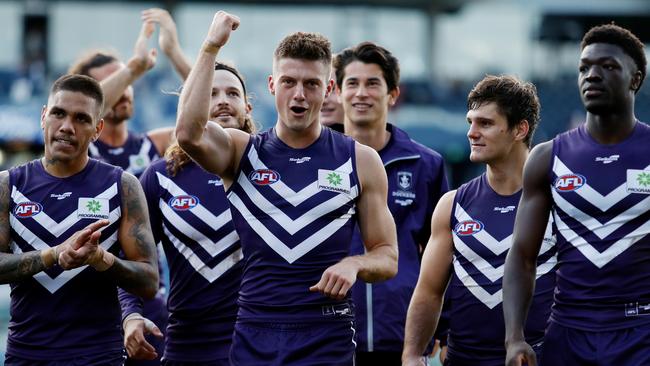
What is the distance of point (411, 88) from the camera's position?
30.8m

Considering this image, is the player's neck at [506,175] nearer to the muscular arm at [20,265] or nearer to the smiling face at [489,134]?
the smiling face at [489,134]

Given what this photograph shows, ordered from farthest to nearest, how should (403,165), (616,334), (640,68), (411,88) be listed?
(411,88) < (403,165) < (640,68) < (616,334)

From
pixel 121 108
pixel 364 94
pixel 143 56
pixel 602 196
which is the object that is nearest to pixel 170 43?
pixel 143 56

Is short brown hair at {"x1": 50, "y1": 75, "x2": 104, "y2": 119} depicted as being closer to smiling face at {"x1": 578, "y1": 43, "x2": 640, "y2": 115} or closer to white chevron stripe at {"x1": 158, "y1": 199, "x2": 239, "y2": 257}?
white chevron stripe at {"x1": 158, "y1": 199, "x2": 239, "y2": 257}

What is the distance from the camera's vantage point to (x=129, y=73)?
28.0 feet

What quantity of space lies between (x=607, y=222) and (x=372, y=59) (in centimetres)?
292

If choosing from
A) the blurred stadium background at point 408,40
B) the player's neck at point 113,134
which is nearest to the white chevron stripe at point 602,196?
the player's neck at point 113,134

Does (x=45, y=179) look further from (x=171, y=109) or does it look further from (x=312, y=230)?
(x=171, y=109)

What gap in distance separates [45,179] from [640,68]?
312 centimetres

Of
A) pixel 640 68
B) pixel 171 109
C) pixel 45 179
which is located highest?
pixel 640 68

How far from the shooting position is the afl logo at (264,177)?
18.2 ft

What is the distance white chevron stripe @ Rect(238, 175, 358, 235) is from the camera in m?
5.46

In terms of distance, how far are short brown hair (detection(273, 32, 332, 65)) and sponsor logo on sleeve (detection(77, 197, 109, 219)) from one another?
3.98 ft

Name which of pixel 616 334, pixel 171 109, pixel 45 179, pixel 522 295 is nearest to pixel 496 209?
pixel 522 295
